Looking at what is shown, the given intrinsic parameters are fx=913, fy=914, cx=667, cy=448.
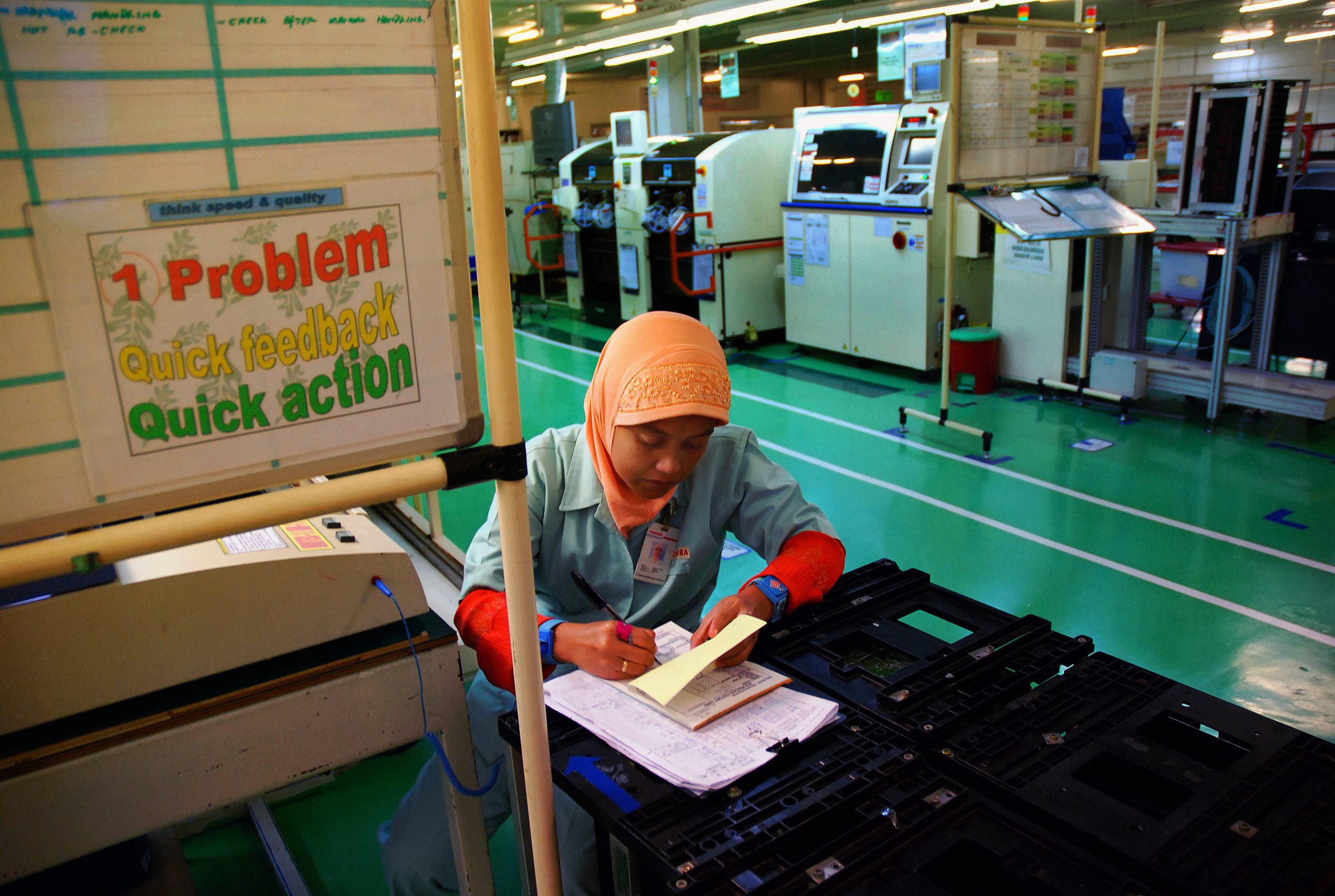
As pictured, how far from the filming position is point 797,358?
23.2 feet

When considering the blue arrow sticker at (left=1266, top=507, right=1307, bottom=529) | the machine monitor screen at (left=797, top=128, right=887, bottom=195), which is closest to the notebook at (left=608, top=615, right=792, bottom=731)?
the blue arrow sticker at (left=1266, top=507, right=1307, bottom=529)

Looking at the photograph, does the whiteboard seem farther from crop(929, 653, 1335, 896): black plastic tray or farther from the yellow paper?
crop(929, 653, 1335, 896): black plastic tray

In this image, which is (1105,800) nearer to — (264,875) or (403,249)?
(403,249)

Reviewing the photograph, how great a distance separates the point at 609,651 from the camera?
4.61 feet

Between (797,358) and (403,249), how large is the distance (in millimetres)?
6450

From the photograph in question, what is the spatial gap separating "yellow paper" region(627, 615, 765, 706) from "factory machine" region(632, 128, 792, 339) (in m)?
5.61

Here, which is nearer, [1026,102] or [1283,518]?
[1283,518]

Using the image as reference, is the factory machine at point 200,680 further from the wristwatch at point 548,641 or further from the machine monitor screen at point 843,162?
the machine monitor screen at point 843,162

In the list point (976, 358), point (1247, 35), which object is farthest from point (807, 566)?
point (1247, 35)

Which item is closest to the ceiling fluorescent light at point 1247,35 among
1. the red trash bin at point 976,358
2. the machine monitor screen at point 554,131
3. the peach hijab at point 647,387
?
the machine monitor screen at point 554,131

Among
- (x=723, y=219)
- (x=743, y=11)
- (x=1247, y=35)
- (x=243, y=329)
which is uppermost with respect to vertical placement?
(x=1247, y=35)

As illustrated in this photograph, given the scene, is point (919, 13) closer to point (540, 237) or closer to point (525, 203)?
point (540, 237)

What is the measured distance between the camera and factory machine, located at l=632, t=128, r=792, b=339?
6898 millimetres

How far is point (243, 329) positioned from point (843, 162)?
242 inches
